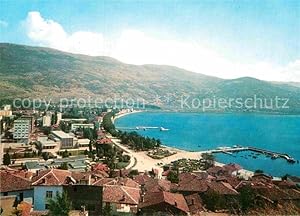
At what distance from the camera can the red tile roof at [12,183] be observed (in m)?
5.26

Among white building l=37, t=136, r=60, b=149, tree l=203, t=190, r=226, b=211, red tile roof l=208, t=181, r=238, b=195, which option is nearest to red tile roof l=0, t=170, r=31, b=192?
tree l=203, t=190, r=226, b=211

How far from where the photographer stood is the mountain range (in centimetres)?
4109

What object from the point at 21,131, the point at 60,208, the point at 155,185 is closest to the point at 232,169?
the point at 155,185

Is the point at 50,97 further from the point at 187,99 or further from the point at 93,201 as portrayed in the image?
the point at 93,201

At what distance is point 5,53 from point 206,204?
45.2 metres

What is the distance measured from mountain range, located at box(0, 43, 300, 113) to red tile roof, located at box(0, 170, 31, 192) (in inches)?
1126

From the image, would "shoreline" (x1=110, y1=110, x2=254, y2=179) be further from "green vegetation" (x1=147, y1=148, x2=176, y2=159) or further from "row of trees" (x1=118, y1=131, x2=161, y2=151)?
"row of trees" (x1=118, y1=131, x2=161, y2=151)

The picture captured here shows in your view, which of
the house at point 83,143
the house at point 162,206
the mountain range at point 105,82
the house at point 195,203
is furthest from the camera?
the mountain range at point 105,82

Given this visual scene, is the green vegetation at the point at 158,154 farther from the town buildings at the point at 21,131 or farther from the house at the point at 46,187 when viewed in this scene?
the house at the point at 46,187

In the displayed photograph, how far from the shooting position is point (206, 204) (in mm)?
6055

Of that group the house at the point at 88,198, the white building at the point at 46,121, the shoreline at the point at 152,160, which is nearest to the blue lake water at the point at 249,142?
the shoreline at the point at 152,160

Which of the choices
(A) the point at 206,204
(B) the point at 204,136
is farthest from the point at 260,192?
(B) the point at 204,136

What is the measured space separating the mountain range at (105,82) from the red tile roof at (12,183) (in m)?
28.6

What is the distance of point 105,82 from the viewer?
5509cm
